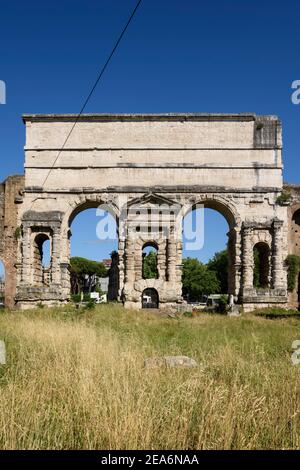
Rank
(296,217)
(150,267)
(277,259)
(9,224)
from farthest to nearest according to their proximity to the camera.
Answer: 1. (150,267)
2. (296,217)
3. (9,224)
4. (277,259)

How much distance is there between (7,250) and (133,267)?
289 inches

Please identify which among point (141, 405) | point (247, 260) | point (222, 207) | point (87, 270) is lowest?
point (87, 270)

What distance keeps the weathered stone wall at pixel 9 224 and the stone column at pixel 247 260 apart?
11993 millimetres

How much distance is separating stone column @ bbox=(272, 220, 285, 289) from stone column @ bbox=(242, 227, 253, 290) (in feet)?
3.82

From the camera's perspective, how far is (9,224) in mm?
24953

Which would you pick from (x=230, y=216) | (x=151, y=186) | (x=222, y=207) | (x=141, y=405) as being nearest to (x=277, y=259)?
(x=230, y=216)

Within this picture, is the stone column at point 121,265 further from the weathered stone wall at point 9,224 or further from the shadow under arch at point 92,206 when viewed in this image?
the weathered stone wall at point 9,224

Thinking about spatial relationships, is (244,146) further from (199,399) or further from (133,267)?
(199,399)

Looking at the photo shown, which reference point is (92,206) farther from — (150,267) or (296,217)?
(150,267)

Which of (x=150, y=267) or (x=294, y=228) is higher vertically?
(x=294, y=228)

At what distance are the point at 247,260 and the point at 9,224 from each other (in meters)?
12.8

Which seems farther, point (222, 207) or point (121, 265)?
point (222, 207)
